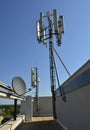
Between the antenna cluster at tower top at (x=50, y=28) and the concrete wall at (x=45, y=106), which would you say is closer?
the antenna cluster at tower top at (x=50, y=28)

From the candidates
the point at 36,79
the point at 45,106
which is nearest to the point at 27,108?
the point at 36,79

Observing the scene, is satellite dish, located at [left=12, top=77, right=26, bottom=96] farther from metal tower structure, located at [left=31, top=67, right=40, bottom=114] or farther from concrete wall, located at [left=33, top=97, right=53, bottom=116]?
concrete wall, located at [left=33, top=97, right=53, bottom=116]

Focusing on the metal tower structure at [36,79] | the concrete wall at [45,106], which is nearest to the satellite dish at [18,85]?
the metal tower structure at [36,79]

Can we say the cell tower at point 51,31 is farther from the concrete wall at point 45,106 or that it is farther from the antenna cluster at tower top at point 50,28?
the concrete wall at point 45,106

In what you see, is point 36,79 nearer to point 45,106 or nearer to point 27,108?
point 45,106

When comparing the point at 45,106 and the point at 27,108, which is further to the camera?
the point at 45,106

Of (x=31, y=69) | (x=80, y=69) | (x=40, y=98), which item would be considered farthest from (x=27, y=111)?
(x=80, y=69)

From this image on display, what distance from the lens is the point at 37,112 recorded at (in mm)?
26297

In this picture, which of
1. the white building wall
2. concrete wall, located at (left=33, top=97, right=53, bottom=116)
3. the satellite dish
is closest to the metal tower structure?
concrete wall, located at (left=33, top=97, right=53, bottom=116)

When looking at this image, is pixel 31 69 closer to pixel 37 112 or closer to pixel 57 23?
pixel 37 112

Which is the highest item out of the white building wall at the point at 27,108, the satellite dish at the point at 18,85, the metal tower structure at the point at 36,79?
the metal tower structure at the point at 36,79

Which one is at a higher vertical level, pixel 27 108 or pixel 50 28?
pixel 50 28

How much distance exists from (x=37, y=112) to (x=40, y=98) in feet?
6.95

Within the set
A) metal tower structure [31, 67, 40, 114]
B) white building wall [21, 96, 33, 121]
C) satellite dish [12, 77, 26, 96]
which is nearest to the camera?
satellite dish [12, 77, 26, 96]
